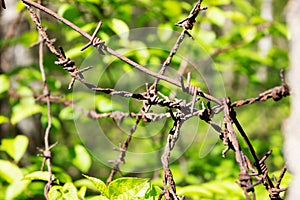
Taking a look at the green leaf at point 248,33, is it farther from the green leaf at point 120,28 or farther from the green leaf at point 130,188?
the green leaf at point 130,188

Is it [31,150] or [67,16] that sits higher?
[67,16]

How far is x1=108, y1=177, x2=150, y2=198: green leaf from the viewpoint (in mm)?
693

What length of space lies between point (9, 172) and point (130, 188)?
26.0 inches

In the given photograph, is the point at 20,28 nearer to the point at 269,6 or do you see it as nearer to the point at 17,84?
the point at 17,84

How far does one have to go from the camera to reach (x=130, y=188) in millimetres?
701

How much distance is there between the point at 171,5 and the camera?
1.66 meters

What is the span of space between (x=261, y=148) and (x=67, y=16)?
104 cm

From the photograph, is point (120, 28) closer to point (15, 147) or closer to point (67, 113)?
point (67, 113)

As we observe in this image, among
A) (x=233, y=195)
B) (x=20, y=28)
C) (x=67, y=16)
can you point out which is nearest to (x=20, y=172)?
(x=67, y=16)

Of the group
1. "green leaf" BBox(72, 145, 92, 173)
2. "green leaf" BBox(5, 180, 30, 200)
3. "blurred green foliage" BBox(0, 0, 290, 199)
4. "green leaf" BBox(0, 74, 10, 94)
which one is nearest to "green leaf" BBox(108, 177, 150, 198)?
"blurred green foliage" BBox(0, 0, 290, 199)

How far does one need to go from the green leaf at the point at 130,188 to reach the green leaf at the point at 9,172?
2.00 ft

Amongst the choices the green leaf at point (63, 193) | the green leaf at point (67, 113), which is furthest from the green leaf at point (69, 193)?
the green leaf at point (67, 113)

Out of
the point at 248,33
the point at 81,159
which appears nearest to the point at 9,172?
the point at 81,159

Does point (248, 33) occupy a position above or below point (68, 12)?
above
